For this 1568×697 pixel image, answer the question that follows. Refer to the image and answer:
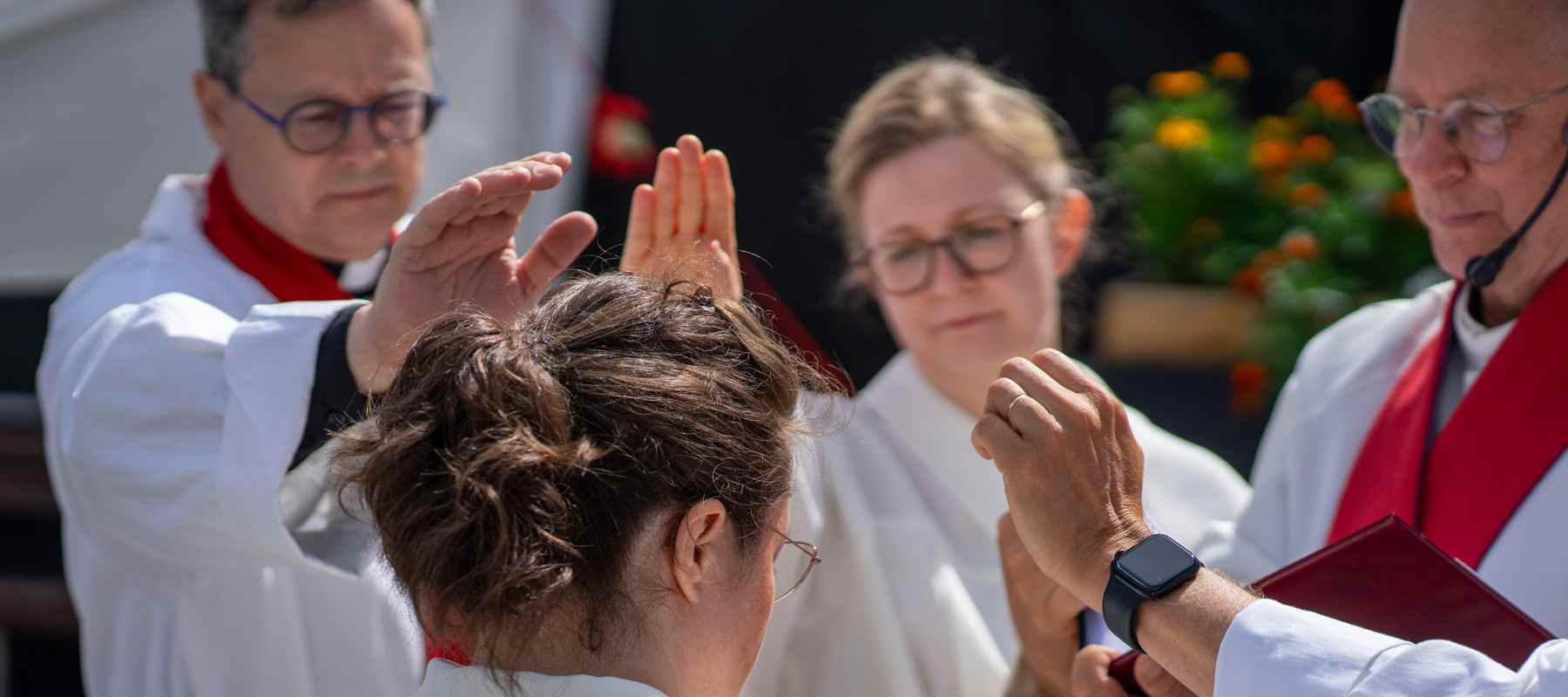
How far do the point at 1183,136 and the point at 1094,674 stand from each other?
302 centimetres

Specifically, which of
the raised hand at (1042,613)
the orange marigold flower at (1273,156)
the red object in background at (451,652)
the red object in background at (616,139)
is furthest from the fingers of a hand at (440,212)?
the orange marigold flower at (1273,156)

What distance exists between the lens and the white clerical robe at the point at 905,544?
2.30 meters

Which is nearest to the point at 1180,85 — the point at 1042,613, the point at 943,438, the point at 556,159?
the point at 943,438

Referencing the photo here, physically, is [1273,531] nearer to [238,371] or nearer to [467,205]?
[467,205]

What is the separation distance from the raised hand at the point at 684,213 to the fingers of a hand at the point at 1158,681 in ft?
2.47

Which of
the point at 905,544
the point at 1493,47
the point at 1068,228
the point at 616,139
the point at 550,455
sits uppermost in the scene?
the point at 1493,47

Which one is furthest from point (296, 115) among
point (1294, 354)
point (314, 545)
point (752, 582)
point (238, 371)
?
point (1294, 354)

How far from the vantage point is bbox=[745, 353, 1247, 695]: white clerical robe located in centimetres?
230

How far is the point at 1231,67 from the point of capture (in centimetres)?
466

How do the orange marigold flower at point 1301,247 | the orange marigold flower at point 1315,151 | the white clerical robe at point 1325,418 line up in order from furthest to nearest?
1. the orange marigold flower at point 1315,151
2. the orange marigold flower at point 1301,247
3. the white clerical robe at point 1325,418

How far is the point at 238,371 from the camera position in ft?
6.08

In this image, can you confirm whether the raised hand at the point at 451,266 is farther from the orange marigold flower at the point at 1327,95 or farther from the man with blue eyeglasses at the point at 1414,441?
the orange marigold flower at the point at 1327,95

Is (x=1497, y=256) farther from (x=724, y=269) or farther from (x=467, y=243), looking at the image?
(x=467, y=243)

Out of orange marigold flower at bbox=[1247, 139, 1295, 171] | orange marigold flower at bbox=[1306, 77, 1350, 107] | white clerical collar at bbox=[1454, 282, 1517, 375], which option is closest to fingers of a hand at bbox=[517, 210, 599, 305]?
white clerical collar at bbox=[1454, 282, 1517, 375]
